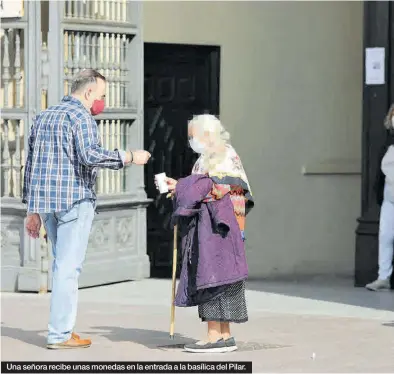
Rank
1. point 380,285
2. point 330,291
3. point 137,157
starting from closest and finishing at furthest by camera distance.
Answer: point 137,157 < point 380,285 < point 330,291

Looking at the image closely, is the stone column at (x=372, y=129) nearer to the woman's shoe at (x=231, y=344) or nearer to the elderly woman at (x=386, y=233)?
the elderly woman at (x=386, y=233)

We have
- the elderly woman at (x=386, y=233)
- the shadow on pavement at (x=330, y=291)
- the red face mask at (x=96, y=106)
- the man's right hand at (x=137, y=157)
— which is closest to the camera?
the man's right hand at (x=137, y=157)

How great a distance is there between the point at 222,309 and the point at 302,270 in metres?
5.65

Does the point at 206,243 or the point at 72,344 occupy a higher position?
the point at 206,243

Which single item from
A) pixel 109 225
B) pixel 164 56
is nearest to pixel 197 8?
pixel 164 56

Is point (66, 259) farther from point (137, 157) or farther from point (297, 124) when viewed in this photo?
point (297, 124)

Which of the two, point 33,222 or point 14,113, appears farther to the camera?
point 14,113

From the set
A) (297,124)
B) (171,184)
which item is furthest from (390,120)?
(171,184)

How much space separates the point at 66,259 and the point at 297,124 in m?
5.95

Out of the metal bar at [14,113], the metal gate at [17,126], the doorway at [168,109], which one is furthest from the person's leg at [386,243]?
the metal bar at [14,113]

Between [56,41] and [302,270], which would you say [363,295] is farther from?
[56,41]

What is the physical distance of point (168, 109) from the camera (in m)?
13.5

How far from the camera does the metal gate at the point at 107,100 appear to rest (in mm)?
11758

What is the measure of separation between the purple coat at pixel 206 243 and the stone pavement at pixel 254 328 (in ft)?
1.47
